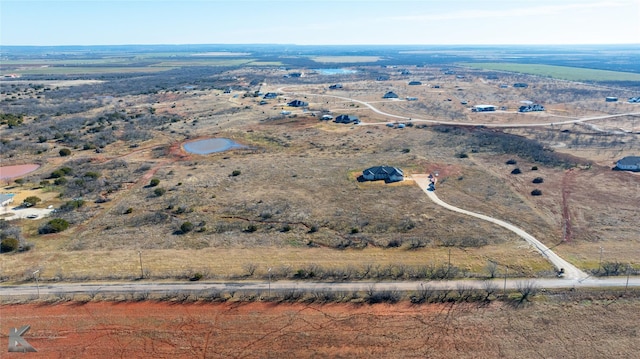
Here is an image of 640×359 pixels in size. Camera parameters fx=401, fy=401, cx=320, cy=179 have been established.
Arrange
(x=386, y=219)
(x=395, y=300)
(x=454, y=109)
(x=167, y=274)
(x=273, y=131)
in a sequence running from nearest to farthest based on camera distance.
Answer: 1. (x=395, y=300)
2. (x=167, y=274)
3. (x=386, y=219)
4. (x=273, y=131)
5. (x=454, y=109)

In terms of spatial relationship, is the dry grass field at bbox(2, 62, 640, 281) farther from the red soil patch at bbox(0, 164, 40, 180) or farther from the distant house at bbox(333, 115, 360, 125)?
the distant house at bbox(333, 115, 360, 125)

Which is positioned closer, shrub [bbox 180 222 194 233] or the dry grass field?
the dry grass field

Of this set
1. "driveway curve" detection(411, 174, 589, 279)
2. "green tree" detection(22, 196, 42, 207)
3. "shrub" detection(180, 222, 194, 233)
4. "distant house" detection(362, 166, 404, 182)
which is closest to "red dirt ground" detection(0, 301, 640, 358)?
"driveway curve" detection(411, 174, 589, 279)

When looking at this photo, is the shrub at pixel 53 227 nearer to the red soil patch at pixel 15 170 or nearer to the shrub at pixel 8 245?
the shrub at pixel 8 245

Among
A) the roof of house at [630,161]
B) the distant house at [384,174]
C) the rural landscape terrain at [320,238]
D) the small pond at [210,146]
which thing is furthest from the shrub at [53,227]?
the roof of house at [630,161]

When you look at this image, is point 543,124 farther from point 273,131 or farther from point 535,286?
point 535,286

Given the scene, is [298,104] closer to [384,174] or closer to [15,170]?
[384,174]

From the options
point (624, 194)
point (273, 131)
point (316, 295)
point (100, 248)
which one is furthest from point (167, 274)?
point (273, 131)
